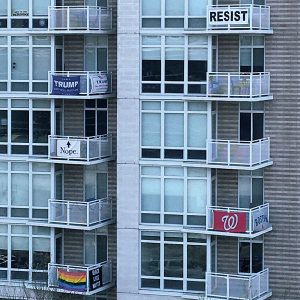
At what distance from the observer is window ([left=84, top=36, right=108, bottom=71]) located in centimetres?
4269

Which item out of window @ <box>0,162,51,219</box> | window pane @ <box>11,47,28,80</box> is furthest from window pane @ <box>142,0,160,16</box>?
window @ <box>0,162,51,219</box>

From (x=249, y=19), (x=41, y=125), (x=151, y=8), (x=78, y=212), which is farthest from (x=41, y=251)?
(x=249, y=19)

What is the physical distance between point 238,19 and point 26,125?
7160 millimetres

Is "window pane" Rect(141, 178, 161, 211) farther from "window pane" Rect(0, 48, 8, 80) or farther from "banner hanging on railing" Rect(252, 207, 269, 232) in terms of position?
"window pane" Rect(0, 48, 8, 80)

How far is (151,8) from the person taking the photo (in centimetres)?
4134

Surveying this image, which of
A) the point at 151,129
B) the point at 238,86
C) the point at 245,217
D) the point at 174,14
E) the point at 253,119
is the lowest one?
the point at 245,217

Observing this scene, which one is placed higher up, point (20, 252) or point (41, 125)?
point (41, 125)

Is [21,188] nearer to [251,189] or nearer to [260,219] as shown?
[251,189]

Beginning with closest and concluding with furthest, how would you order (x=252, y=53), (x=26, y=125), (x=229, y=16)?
(x=229, y=16)
(x=252, y=53)
(x=26, y=125)

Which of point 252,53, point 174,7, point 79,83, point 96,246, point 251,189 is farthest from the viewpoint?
point 96,246

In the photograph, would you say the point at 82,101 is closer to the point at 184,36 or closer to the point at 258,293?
the point at 184,36

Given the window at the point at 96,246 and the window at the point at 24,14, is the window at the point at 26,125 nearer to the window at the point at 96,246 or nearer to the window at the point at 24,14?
the window at the point at 24,14

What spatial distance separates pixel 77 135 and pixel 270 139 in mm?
5837

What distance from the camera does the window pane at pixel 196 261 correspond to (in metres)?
41.3
